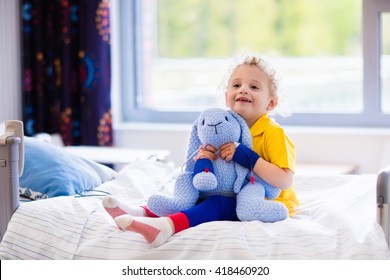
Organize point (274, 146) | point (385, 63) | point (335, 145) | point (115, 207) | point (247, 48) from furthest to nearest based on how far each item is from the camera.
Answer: point (247, 48) < point (385, 63) < point (335, 145) < point (274, 146) < point (115, 207)

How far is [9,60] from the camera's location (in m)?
3.52

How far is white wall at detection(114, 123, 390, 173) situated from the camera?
3207mm

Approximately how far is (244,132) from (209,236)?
0.35m

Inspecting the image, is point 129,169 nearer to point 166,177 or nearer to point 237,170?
point 166,177

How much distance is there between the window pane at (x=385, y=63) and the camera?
3330 millimetres

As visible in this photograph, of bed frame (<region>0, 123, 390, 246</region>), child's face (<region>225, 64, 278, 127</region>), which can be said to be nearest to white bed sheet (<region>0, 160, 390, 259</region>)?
bed frame (<region>0, 123, 390, 246</region>)

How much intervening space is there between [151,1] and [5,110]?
3.17 ft

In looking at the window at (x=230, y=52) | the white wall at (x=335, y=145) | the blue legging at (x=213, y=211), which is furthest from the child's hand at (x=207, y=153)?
the window at (x=230, y=52)

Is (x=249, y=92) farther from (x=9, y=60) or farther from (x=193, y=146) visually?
(x=9, y=60)

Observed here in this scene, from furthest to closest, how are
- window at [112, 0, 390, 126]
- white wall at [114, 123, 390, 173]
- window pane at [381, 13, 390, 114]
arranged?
window at [112, 0, 390, 126]
window pane at [381, 13, 390, 114]
white wall at [114, 123, 390, 173]

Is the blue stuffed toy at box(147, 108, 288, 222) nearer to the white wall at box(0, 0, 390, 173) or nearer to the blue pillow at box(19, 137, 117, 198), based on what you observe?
the blue pillow at box(19, 137, 117, 198)

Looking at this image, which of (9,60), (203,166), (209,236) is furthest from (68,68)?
(209,236)

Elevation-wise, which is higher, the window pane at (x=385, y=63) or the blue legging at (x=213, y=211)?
the window pane at (x=385, y=63)

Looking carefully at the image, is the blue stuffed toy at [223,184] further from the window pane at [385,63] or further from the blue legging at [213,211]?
the window pane at [385,63]
